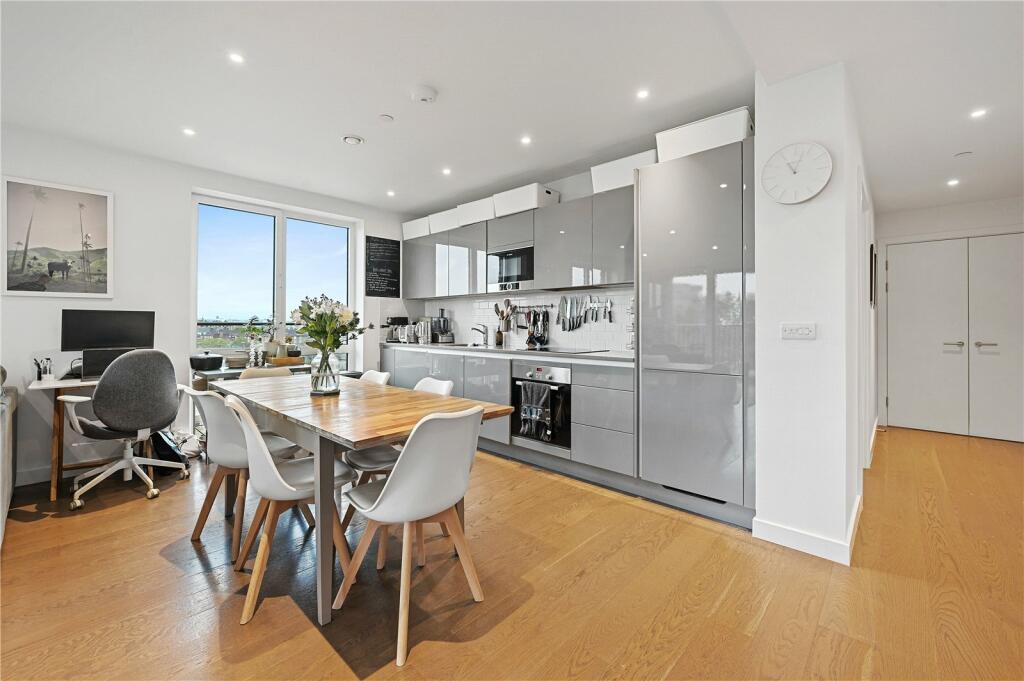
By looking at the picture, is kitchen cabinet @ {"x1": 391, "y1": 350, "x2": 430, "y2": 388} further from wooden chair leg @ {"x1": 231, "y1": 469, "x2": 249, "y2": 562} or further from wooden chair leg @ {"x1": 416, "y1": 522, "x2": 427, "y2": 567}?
wooden chair leg @ {"x1": 416, "y1": 522, "x2": 427, "y2": 567}

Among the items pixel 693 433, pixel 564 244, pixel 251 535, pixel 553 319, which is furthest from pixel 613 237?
pixel 251 535

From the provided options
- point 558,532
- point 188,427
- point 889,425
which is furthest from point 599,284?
point 889,425

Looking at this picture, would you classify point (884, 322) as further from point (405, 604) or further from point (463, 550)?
point (405, 604)

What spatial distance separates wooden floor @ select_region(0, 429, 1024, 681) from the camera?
1.56 metres

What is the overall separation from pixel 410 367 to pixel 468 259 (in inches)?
54.8

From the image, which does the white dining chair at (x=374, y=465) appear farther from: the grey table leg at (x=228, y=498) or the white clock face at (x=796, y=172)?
the white clock face at (x=796, y=172)

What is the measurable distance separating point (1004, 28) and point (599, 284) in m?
2.38

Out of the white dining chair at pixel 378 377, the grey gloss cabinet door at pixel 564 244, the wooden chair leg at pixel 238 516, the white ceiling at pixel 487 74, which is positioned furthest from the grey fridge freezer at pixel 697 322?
the wooden chair leg at pixel 238 516

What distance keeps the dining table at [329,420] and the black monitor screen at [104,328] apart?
65.4 inches

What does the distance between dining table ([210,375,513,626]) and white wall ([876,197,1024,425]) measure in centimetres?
535

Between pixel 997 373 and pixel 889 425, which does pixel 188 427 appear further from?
pixel 997 373

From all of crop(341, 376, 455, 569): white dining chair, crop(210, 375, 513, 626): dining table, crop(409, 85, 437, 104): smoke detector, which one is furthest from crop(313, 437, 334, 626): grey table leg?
crop(409, 85, 437, 104): smoke detector

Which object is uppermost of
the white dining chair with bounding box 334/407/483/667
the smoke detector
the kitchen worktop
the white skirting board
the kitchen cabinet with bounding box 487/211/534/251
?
the smoke detector

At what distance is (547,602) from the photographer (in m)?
1.91
